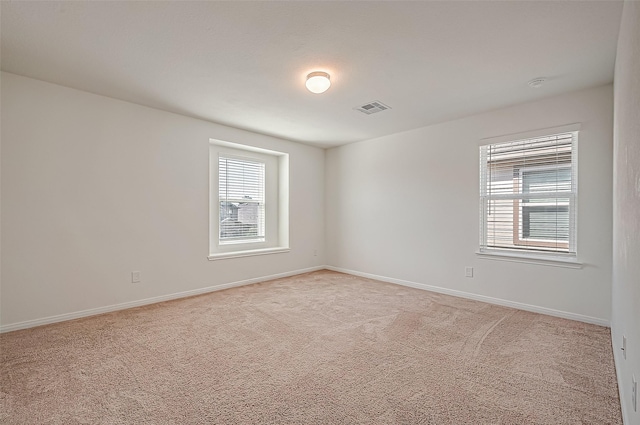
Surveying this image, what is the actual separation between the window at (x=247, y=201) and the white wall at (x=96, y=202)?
342 mm

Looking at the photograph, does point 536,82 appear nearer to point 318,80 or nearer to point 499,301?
point 318,80

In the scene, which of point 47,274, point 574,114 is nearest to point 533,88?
point 574,114

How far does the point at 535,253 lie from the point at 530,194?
712mm

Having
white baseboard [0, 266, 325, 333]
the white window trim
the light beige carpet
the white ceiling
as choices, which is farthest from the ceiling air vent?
white baseboard [0, 266, 325, 333]

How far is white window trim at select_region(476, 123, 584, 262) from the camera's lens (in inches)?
130

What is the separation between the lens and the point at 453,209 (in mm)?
4262

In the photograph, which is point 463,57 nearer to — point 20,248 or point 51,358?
point 51,358

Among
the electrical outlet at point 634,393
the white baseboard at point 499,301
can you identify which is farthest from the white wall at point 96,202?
the electrical outlet at point 634,393

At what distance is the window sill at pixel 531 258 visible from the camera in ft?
10.8

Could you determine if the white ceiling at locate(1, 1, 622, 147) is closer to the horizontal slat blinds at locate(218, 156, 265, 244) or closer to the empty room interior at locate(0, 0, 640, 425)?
the empty room interior at locate(0, 0, 640, 425)

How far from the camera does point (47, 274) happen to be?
3086 millimetres

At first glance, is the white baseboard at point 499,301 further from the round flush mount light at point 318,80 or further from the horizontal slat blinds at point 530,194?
the round flush mount light at point 318,80

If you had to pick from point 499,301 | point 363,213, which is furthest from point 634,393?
point 363,213

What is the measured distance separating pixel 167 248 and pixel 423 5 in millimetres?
3808
